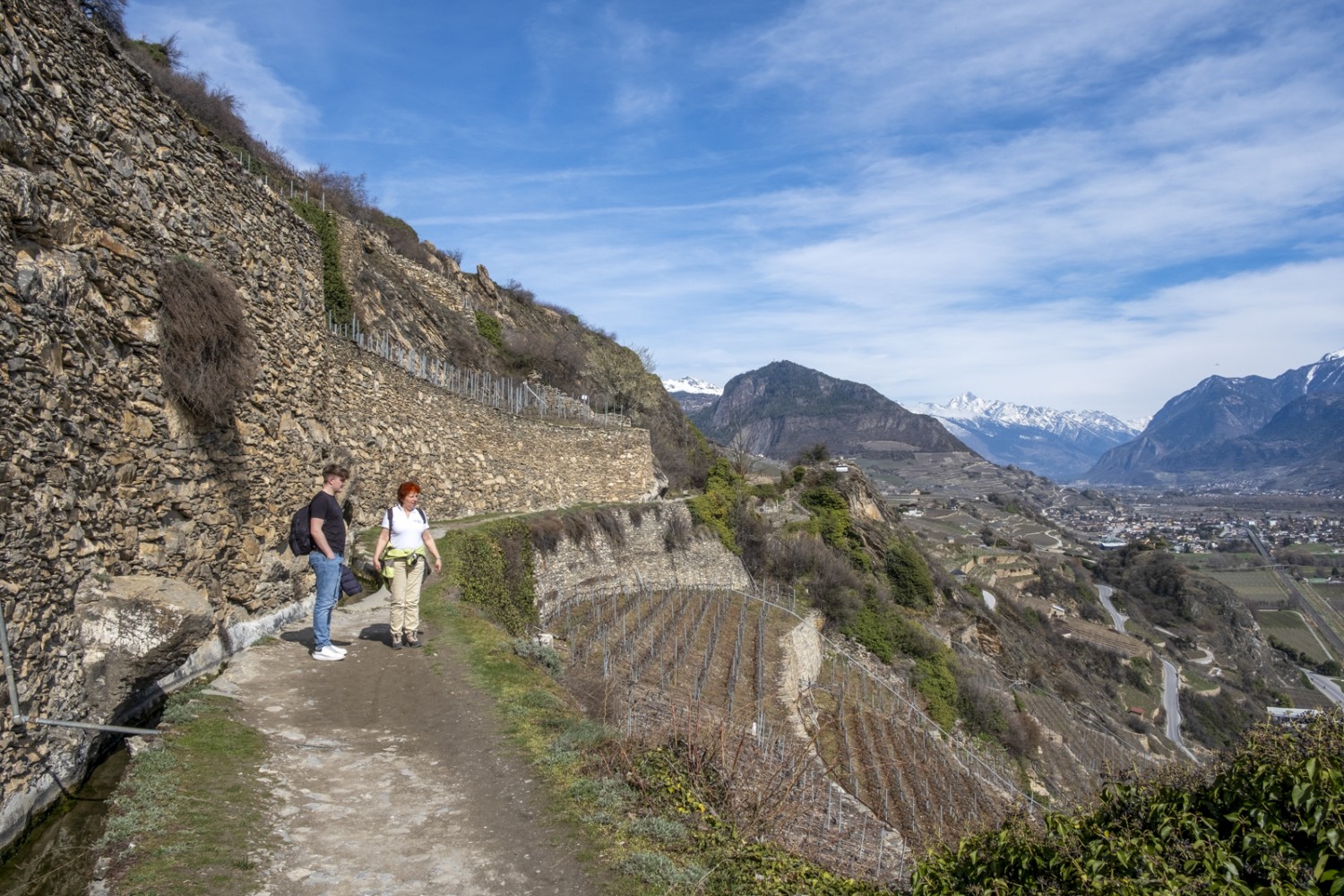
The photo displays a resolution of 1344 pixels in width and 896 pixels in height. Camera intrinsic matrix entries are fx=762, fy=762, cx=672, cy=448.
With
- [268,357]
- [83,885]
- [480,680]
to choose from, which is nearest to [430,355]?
[268,357]

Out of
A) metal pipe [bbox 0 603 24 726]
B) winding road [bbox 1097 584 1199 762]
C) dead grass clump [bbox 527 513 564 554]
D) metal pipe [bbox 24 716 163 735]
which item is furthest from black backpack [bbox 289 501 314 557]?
winding road [bbox 1097 584 1199 762]

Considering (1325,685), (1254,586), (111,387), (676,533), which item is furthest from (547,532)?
(1254,586)

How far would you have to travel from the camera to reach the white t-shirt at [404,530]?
8914mm

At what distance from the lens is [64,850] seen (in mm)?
4270

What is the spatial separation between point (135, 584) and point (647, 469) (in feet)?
87.3

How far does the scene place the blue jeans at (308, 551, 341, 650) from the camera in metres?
8.05

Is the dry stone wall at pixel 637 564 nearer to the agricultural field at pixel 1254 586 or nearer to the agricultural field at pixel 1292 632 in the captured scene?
the agricultural field at pixel 1292 632

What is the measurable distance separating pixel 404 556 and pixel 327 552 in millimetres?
986

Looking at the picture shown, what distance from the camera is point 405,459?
18.2 meters

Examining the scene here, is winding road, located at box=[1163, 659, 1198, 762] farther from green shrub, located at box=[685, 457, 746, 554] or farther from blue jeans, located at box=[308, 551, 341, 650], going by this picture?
blue jeans, located at box=[308, 551, 341, 650]

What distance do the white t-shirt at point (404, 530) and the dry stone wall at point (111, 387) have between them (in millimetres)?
1399

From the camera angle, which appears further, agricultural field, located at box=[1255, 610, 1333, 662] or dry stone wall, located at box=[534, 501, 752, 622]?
agricultural field, located at box=[1255, 610, 1333, 662]

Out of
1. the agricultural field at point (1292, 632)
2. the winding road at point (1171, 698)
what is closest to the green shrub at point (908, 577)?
the winding road at point (1171, 698)

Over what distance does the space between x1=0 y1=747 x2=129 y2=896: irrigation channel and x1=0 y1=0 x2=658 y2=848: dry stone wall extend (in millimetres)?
146
